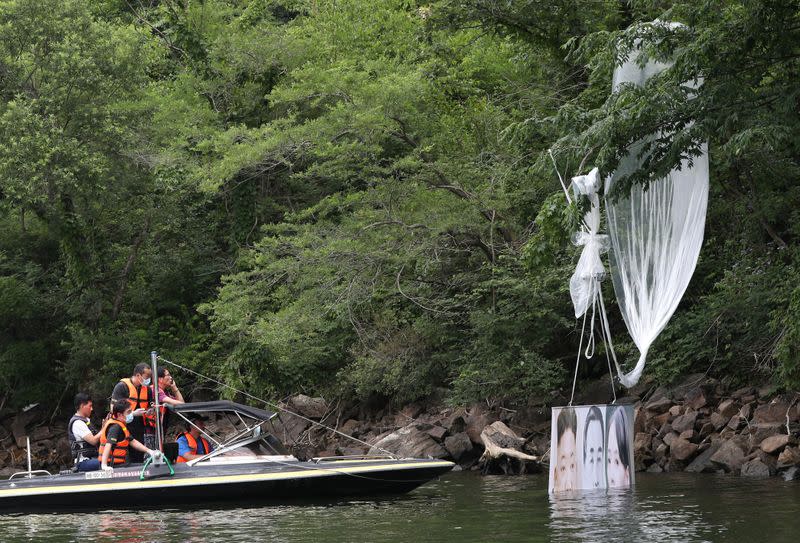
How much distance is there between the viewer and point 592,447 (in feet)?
49.5

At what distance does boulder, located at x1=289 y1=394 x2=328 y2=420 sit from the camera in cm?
2920

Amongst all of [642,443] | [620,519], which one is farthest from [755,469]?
[620,519]

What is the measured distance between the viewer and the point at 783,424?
19.0 m

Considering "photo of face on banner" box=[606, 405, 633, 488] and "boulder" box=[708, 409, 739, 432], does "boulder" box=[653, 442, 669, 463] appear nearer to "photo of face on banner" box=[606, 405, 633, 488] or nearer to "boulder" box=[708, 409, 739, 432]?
"boulder" box=[708, 409, 739, 432]

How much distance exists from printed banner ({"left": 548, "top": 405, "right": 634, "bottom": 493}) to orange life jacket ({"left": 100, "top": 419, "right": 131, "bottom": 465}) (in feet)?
20.6

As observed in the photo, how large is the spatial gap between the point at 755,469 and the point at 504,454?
4.94m

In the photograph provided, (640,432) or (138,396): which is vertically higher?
(138,396)

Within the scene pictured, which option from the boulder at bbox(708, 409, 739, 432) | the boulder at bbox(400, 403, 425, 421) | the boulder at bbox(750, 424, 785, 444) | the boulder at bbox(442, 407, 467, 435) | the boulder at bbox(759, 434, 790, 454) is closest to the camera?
the boulder at bbox(759, 434, 790, 454)

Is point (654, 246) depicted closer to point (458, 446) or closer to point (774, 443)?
point (774, 443)

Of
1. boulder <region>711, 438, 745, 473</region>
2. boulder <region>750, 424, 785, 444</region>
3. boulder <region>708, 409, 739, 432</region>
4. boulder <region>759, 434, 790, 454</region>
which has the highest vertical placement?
boulder <region>708, 409, 739, 432</region>

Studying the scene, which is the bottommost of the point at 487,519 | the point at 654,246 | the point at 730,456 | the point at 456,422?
the point at 487,519

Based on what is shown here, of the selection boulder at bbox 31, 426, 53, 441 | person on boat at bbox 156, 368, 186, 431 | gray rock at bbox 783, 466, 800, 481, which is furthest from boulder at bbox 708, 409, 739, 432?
boulder at bbox 31, 426, 53, 441

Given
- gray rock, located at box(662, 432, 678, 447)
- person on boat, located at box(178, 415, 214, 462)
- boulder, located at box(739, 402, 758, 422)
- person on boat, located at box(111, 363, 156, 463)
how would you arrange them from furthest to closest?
gray rock, located at box(662, 432, 678, 447), boulder, located at box(739, 402, 758, 422), person on boat, located at box(178, 415, 214, 462), person on boat, located at box(111, 363, 156, 463)

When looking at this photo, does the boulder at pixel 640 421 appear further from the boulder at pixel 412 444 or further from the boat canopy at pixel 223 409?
the boat canopy at pixel 223 409
